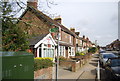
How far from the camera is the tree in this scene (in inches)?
258

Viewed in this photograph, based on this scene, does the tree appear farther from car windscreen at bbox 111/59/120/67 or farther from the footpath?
car windscreen at bbox 111/59/120/67

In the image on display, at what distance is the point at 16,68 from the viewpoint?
3.40m

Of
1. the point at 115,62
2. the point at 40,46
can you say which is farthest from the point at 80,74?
Result: the point at 40,46

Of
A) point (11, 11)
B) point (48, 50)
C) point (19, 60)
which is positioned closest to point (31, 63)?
point (19, 60)

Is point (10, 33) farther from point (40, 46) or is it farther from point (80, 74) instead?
point (40, 46)

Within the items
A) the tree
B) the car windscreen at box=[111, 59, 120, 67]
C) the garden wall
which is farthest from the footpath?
the tree

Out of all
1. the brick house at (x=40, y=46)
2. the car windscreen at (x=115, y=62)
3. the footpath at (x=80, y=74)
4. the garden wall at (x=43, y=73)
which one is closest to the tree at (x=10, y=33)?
the garden wall at (x=43, y=73)

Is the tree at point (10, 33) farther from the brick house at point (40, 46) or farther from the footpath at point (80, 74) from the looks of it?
the brick house at point (40, 46)

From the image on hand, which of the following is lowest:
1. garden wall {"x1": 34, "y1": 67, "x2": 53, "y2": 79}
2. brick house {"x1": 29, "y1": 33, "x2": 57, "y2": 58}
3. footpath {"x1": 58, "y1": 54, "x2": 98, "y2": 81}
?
footpath {"x1": 58, "y1": 54, "x2": 98, "y2": 81}

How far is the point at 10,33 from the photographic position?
273 inches

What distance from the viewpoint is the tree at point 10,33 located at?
6565 mm

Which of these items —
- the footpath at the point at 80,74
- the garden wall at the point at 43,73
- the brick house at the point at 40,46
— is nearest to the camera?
the garden wall at the point at 43,73

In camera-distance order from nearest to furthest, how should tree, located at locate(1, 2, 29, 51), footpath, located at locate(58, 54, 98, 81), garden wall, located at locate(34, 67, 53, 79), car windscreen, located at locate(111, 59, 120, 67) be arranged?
garden wall, located at locate(34, 67, 53, 79), tree, located at locate(1, 2, 29, 51), footpath, located at locate(58, 54, 98, 81), car windscreen, located at locate(111, 59, 120, 67)

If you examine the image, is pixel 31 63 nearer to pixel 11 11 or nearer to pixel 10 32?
pixel 10 32
